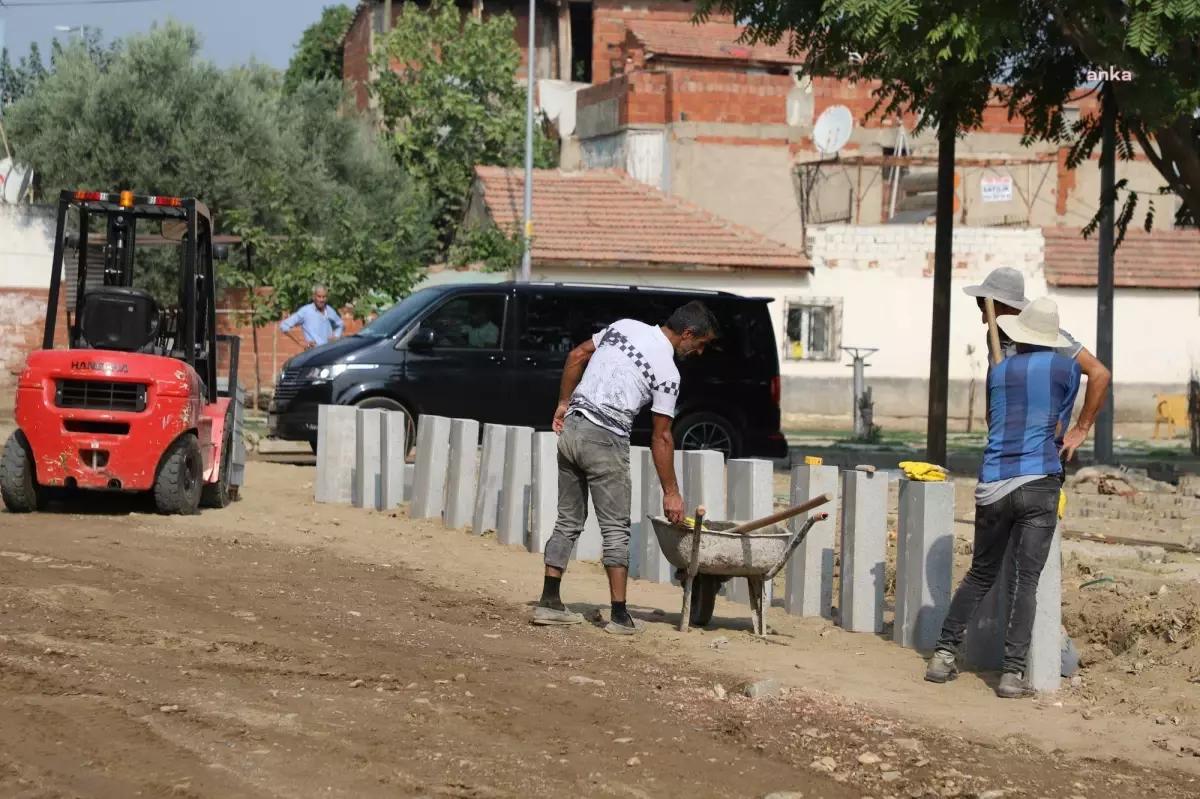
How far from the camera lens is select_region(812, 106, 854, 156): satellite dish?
36312 mm

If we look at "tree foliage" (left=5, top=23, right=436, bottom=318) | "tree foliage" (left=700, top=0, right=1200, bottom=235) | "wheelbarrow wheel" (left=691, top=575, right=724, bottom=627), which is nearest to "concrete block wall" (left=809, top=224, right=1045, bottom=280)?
"tree foliage" (left=5, top=23, right=436, bottom=318)

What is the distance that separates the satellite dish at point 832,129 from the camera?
36.3 meters

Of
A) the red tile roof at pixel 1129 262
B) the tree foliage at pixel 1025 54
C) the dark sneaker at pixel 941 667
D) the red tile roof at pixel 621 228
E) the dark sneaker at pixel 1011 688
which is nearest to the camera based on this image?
the dark sneaker at pixel 1011 688

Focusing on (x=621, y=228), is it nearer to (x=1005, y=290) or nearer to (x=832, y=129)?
(x=832, y=129)

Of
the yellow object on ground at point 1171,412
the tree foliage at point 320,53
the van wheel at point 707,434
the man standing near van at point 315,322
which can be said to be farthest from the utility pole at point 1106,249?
the tree foliage at point 320,53

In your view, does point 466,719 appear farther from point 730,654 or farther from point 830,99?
point 830,99

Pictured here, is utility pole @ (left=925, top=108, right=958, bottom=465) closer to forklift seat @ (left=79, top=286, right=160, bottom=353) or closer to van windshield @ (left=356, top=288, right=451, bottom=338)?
van windshield @ (left=356, top=288, right=451, bottom=338)

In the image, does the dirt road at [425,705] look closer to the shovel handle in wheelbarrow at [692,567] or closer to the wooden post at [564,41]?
the shovel handle in wheelbarrow at [692,567]

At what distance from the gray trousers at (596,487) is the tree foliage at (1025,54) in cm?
852

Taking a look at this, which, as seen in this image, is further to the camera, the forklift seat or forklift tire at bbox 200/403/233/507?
forklift tire at bbox 200/403/233/507

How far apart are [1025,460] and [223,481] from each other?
8285 millimetres

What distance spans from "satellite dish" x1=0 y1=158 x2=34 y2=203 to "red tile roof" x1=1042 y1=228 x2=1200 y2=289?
2126cm

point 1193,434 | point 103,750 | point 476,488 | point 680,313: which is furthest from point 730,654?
point 1193,434

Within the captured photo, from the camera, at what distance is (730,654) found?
29.0ft
